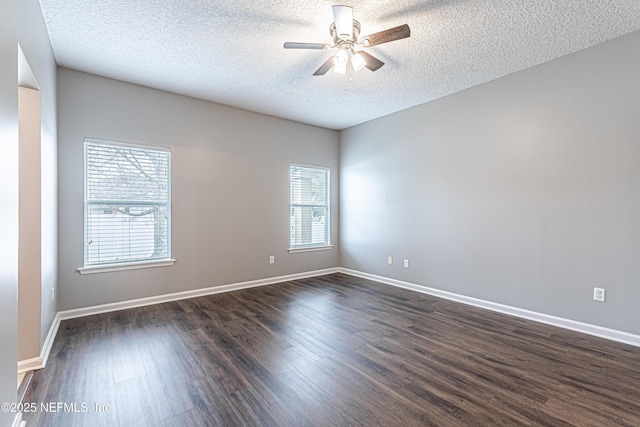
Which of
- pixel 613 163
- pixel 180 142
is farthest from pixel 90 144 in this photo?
pixel 613 163

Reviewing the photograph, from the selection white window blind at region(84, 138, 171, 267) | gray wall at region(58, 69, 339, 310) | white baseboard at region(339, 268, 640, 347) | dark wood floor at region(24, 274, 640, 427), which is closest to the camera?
dark wood floor at region(24, 274, 640, 427)

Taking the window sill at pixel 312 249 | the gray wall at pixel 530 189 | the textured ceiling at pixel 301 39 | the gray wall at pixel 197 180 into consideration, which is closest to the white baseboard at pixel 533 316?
the gray wall at pixel 530 189

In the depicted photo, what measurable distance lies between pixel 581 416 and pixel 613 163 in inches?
90.4

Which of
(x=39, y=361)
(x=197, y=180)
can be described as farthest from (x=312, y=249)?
(x=39, y=361)

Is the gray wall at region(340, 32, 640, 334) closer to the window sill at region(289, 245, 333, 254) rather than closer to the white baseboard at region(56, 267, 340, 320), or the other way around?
the window sill at region(289, 245, 333, 254)

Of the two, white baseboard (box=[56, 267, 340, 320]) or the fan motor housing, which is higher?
the fan motor housing

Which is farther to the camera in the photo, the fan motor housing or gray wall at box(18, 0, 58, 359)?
the fan motor housing

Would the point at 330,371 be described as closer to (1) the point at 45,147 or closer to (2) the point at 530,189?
(2) the point at 530,189

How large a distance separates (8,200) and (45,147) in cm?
141

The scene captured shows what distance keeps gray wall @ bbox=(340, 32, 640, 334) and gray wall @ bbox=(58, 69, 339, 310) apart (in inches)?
68.2

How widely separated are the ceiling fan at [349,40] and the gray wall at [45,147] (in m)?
1.73

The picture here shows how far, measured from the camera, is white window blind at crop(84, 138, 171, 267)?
3389mm

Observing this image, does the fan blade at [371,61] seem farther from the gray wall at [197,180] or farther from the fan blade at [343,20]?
the gray wall at [197,180]

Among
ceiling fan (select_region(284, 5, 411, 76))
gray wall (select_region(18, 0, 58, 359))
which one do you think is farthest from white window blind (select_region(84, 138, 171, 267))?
ceiling fan (select_region(284, 5, 411, 76))
